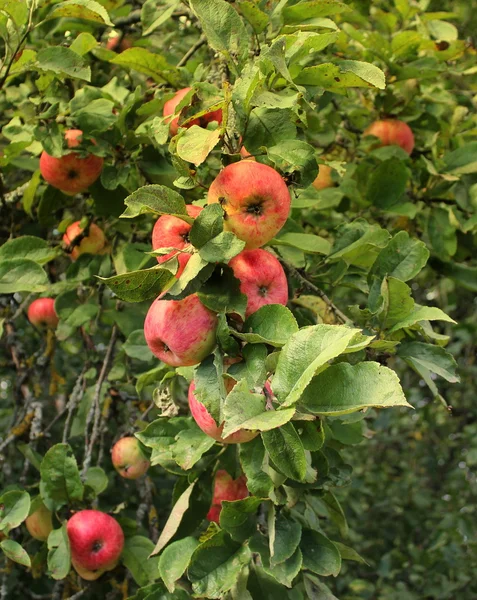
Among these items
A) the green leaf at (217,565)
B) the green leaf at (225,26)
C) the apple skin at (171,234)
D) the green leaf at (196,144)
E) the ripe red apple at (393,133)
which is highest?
A: the green leaf at (225,26)

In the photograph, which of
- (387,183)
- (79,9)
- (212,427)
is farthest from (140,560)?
(79,9)

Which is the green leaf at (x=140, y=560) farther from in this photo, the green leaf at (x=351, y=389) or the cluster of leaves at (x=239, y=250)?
the green leaf at (x=351, y=389)

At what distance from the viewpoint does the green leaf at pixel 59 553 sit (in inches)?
52.7

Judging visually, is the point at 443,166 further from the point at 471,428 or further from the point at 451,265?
the point at 471,428

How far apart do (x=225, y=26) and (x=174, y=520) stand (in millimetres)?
847

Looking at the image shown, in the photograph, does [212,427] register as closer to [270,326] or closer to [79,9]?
[270,326]

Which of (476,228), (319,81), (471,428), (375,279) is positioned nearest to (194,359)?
(375,279)

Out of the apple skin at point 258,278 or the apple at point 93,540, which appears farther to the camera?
the apple at point 93,540

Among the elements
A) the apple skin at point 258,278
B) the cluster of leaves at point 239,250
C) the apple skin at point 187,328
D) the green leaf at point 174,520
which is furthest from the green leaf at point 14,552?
the apple skin at point 258,278

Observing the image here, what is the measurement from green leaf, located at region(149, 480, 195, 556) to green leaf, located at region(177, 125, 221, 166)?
0.67 meters

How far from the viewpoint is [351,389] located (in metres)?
0.79

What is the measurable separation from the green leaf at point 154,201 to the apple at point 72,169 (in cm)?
63

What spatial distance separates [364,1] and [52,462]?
1505 millimetres

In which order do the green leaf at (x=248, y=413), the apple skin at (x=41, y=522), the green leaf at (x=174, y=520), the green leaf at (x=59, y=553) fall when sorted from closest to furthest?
the green leaf at (x=248, y=413) < the green leaf at (x=174, y=520) < the green leaf at (x=59, y=553) < the apple skin at (x=41, y=522)
